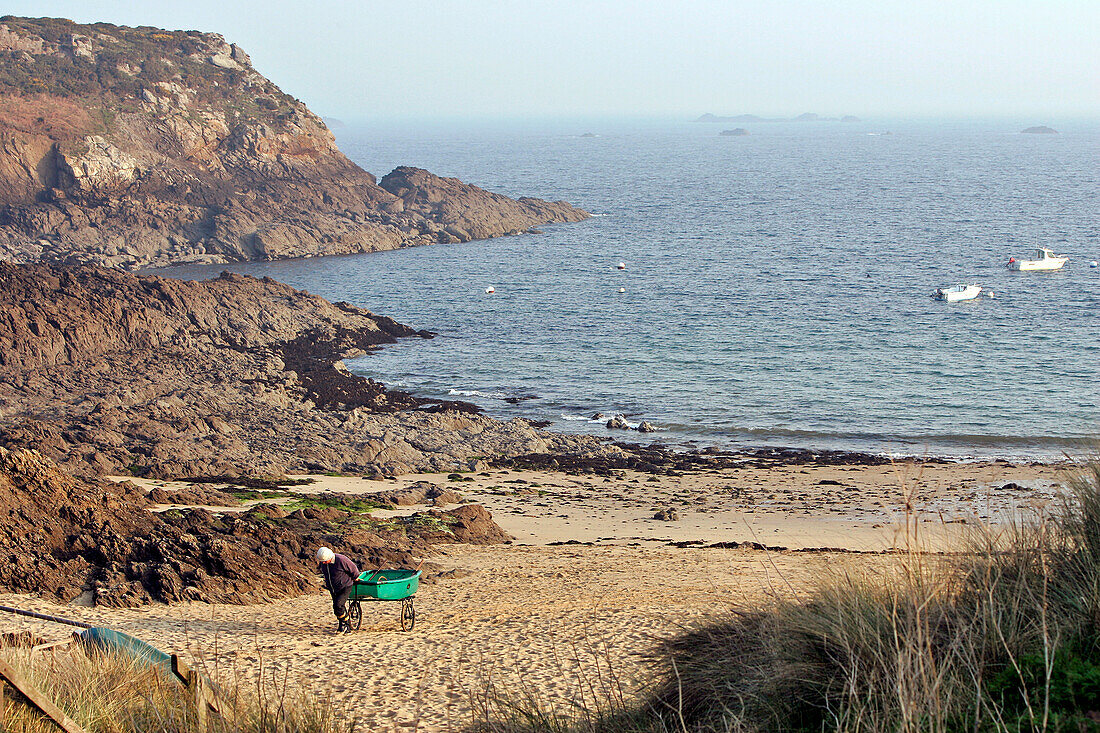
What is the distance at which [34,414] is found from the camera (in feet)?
96.0

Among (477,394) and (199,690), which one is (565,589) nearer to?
(199,690)

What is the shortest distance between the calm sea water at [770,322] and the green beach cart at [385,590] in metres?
8.48

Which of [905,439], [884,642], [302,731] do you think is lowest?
[905,439]

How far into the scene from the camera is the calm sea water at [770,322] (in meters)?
34.4

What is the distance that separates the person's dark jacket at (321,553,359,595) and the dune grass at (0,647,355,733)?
3.90m

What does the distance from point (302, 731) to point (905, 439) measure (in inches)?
1133

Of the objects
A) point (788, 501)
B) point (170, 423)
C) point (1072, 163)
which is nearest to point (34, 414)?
point (170, 423)

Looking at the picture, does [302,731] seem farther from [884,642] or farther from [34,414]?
[34,414]

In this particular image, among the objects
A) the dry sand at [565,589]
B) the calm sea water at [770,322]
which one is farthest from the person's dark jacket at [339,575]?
the calm sea water at [770,322]

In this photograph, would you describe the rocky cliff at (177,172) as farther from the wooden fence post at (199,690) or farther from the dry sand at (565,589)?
the wooden fence post at (199,690)

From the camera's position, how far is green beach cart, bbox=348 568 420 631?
483 inches

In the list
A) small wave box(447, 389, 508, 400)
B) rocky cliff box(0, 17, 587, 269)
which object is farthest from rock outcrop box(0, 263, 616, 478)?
rocky cliff box(0, 17, 587, 269)

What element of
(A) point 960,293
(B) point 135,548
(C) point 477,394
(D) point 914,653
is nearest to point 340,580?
(B) point 135,548

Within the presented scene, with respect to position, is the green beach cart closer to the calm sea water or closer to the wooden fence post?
the wooden fence post
